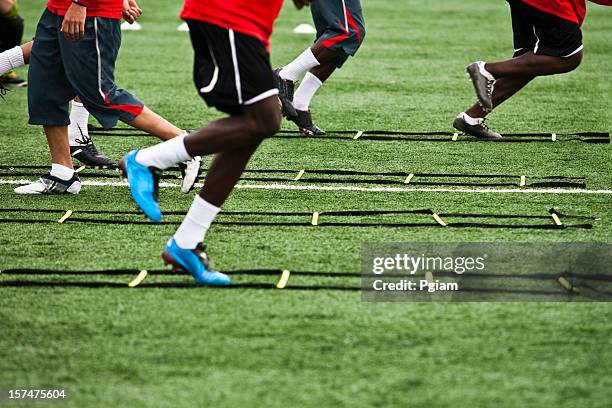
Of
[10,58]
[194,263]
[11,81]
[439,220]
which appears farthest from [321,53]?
[194,263]

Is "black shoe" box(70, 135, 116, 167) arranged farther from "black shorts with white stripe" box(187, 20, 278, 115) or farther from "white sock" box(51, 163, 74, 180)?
"black shorts with white stripe" box(187, 20, 278, 115)

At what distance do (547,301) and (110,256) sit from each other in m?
2.17

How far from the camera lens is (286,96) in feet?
30.0

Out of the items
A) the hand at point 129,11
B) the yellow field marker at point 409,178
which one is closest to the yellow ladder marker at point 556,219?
the yellow field marker at point 409,178

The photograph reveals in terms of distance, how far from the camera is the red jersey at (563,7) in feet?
27.3

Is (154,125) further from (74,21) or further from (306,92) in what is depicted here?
(306,92)

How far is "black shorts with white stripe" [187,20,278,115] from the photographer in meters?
4.95

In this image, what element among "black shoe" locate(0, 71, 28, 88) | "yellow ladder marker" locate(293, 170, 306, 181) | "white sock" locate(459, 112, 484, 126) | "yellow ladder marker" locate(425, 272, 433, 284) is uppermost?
"yellow ladder marker" locate(425, 272, 433, 284)

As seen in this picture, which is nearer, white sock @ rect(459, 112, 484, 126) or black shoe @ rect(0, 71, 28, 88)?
white sock @ rect(459, 112, 484, 126)

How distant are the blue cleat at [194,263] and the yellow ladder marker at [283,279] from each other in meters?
0.23

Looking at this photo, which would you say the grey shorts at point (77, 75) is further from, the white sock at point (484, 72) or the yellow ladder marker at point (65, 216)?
the white sock at point (484, 72)

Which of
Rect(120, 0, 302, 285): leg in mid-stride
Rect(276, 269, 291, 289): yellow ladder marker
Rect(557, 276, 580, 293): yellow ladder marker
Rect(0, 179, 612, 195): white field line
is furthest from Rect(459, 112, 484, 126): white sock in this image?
Rect(120, 0, 302, 285): leg in mid-stride

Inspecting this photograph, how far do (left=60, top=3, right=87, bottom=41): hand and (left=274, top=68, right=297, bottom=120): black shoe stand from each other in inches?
102

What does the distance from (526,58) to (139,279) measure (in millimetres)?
4426
